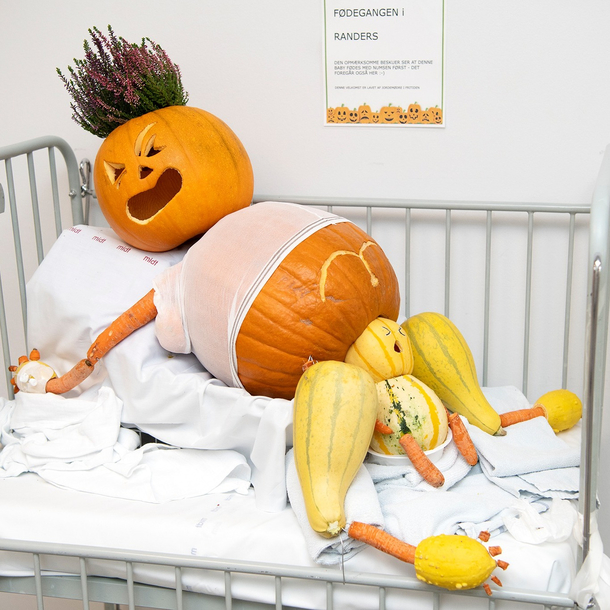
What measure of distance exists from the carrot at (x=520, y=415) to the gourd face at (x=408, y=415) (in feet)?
0.58

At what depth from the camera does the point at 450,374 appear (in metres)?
1.19

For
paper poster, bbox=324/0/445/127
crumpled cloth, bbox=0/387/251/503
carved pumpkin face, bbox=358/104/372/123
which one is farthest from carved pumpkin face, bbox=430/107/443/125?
crumpled cloth, bbox=0/387/251/503

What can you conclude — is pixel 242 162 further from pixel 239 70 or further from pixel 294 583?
pixel 294 583

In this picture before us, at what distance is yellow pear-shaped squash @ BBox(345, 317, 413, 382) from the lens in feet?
3.61

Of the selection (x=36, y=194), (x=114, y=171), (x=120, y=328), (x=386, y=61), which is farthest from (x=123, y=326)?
(x=386, y=61)

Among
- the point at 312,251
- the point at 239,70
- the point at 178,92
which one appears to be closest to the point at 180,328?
the point at 312,251

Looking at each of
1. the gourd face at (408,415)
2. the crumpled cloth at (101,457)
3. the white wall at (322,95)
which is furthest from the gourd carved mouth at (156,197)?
the gourd face at (408,415)

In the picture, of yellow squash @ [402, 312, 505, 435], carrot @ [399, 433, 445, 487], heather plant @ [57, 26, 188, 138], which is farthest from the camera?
heather plant @ [57, 26, 188, 138]

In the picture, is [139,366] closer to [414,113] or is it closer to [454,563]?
[454,563]

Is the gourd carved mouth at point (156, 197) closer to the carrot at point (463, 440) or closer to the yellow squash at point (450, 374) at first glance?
the yellow squash at point (450, 374)

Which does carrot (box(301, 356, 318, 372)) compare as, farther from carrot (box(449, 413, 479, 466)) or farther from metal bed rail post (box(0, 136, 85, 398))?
metal bed rail post (box(0, 136, 85, 398))

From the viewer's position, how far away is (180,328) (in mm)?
1190

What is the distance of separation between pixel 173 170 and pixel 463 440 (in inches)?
28.5

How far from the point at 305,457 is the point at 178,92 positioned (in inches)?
30.6
